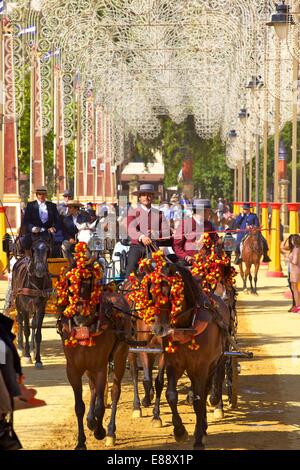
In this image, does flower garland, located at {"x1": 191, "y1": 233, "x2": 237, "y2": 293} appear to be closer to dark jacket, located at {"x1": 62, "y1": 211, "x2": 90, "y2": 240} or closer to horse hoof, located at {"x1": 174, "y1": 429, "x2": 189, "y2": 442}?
horse hoof, located at {"x1": 174, "y1": 429, "x2": 189, "y2": 442}

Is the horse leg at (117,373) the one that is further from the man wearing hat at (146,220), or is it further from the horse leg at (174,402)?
the man wearing hat at (146,220)

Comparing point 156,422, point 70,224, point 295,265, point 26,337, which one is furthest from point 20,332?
point 295,265

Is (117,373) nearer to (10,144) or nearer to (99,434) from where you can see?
(99,434)

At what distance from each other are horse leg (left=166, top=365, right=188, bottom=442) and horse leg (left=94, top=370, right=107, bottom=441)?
0.61m

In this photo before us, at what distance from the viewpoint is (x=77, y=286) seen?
12.4 meters

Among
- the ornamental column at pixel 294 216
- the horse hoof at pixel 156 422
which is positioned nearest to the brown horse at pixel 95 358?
the horse hoof at pixel 156 422

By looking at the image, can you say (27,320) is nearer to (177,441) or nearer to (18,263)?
(18,263)

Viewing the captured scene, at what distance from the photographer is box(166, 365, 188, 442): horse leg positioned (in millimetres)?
12430

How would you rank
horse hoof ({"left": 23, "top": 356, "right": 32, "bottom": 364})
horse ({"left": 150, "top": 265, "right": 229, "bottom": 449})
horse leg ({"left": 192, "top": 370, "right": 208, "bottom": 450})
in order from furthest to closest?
horse hoof ({"left": 23, "top": 356, "right": 32, "bottom": 364}) → horse ({"left": 150, "top": 265, "right": 229, "bottom": 449}) → horse leg ({"left": 192, "top": 370, "right": 208, "bottom": 450})

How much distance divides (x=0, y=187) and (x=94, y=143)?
3604cm

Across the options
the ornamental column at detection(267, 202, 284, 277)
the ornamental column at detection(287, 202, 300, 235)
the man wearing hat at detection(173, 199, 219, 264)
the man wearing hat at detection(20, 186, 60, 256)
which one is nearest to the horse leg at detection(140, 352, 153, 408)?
the man wearing hat at detection(173, 199, 219, 264)

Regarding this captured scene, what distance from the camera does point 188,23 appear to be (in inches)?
1699

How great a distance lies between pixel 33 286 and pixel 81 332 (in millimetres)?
6970
